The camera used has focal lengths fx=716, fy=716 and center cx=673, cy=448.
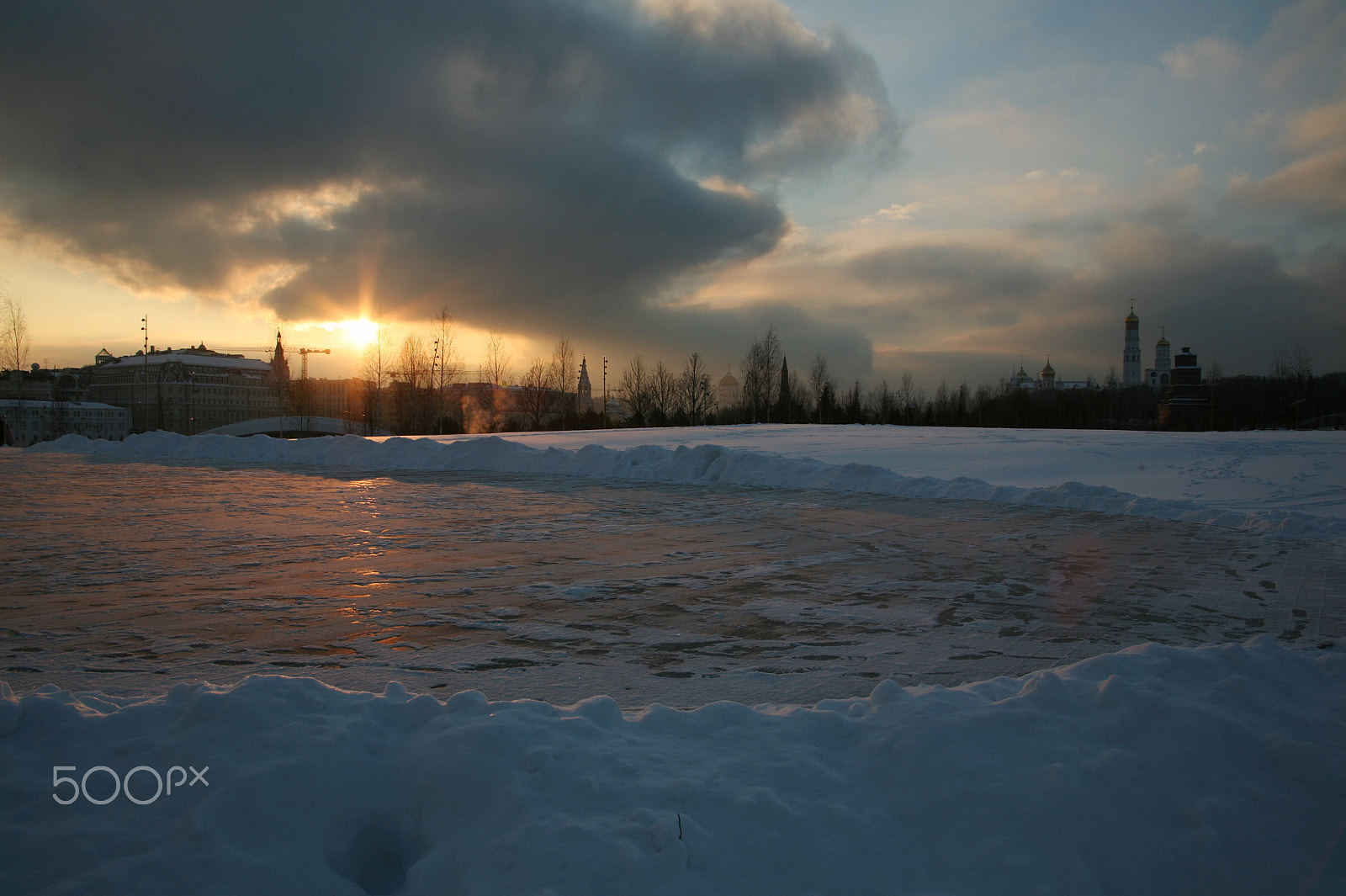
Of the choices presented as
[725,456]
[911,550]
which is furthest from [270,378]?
[911,550]

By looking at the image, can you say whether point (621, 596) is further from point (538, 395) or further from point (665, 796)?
point (538, 395)

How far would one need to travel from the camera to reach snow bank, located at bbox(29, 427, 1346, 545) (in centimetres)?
963

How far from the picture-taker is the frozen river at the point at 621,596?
143 inches

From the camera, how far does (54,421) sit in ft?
119

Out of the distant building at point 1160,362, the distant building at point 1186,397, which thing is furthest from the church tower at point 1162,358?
the distant building at point 1186,397

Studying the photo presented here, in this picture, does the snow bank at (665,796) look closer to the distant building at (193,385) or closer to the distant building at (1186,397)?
the distant building at (1186,397)

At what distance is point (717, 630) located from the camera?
14.2 feet

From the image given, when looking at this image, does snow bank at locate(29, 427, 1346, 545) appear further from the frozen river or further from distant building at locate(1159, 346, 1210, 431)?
distant building at locate(1159, 346, 1210, 431)

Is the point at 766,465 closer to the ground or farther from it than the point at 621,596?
farther from it

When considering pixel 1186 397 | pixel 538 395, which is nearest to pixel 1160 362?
pixel 1186 397

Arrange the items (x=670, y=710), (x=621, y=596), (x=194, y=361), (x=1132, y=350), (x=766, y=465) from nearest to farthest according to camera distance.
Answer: (x=670, y=710), (x=621, y=596), (x=766, y=465), (x=194, y=361), (x=1132, y=350)

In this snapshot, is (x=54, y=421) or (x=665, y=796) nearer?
(x=665, y=796)

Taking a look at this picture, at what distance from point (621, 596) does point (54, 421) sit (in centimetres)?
4417

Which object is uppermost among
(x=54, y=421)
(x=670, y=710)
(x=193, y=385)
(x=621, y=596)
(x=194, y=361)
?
(x=194, y=361)
